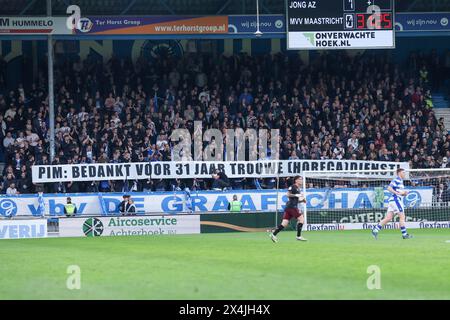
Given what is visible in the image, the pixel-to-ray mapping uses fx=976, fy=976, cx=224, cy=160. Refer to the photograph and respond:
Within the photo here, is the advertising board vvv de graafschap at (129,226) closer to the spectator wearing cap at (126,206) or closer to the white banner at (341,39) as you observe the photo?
the spectator wearing cap at (126,206)

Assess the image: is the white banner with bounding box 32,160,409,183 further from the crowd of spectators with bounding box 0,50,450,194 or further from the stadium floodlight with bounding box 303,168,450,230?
the stadium floodlight with bounding box 303,168,450,230

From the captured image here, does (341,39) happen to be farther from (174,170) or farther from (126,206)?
(126,206)

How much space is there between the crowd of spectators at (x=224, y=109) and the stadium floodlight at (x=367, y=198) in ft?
7.88

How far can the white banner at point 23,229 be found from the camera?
33156mm

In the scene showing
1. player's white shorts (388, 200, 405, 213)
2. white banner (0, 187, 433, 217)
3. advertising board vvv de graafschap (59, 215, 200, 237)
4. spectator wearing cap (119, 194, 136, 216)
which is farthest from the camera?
white banner (0, 187, 433, 217)

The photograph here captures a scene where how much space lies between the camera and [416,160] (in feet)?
133

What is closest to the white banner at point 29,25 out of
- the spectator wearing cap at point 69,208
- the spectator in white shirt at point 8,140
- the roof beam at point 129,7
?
the roof beam at point 129,7

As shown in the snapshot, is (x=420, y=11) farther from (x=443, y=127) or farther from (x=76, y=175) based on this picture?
(x=76, y=175)

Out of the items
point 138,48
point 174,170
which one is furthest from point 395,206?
point 138,48

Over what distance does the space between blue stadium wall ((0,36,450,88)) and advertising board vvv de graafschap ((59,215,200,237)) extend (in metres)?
13.2

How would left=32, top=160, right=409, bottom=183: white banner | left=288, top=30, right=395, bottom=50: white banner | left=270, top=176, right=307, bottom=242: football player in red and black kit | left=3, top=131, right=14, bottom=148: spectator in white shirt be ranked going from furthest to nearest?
1. left=3, top=131, right=14, bottom=148: spectator in white shirt
2. left=32, top=160, right=409, bottom=183: white banner
3. left=288, top=30, right=395, bottom=50: white banner
4. left=270, top=176, right=307, bottom=242: football player in red and black kit

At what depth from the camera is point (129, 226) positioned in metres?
34.5

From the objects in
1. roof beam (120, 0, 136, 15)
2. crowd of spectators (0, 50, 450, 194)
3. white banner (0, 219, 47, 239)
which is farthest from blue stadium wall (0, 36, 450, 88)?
white banner (0, 219, 47, 239)

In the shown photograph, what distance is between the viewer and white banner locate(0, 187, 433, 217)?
3692cm
